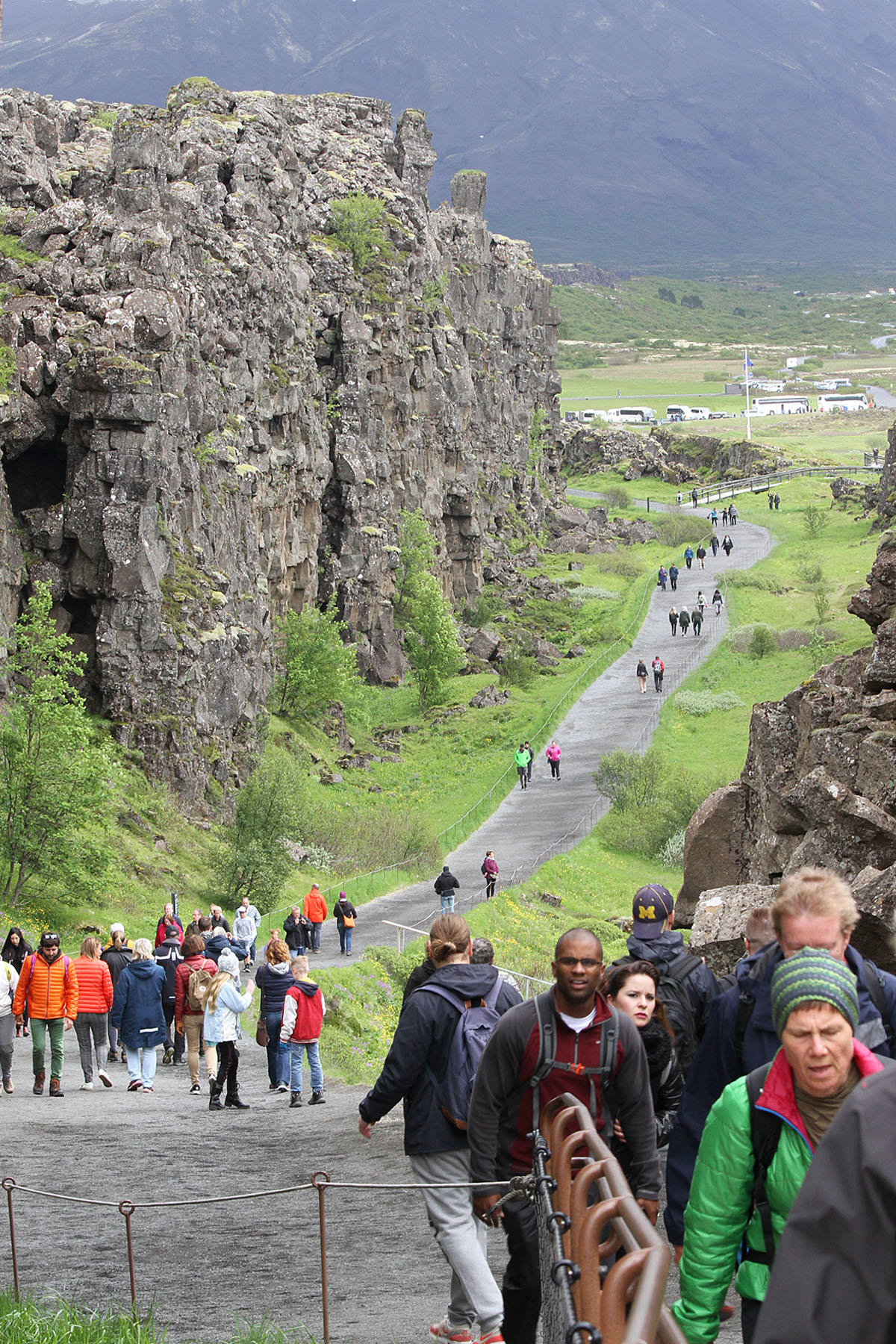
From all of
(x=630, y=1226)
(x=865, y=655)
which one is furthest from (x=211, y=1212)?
(x=865, y=655)

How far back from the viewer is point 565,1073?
22.4ft

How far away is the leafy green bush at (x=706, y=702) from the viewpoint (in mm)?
58281

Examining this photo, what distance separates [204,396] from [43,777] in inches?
751

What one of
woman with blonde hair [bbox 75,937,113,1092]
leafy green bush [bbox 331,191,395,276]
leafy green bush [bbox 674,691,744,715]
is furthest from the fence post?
leafy green bush [bbox 331,191,395,276]

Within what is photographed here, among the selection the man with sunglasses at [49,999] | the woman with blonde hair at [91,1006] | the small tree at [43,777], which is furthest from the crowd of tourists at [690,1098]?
the small tree at [43,777]

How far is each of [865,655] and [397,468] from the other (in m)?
56.5

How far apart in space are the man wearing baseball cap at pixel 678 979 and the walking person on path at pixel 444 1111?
814 mm

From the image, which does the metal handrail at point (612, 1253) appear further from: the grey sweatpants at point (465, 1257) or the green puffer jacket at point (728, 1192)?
the grey sweatpants at point (465, 1257)

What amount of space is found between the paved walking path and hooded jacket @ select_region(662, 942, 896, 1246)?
22.5 metres

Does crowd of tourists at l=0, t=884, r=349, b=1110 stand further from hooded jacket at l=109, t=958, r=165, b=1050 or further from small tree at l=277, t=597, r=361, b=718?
small tree at l=277, t=597, r=361, b=718

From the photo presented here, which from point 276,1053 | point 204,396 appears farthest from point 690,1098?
point 204,396

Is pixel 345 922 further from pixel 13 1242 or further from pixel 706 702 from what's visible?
pixel 706 702

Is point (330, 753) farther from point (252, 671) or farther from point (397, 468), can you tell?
point (397, 468)

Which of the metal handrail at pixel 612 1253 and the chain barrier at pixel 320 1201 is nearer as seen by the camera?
the metal handrail at pixel 612 1253
